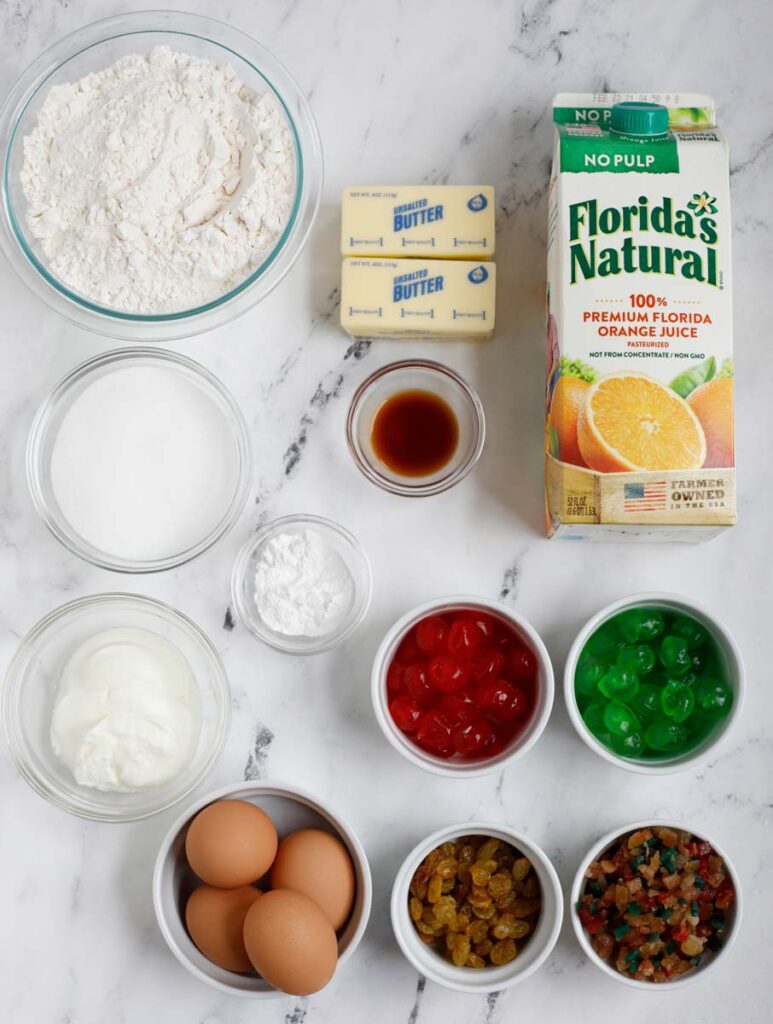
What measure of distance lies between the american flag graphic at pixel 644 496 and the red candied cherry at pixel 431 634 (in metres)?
0.34

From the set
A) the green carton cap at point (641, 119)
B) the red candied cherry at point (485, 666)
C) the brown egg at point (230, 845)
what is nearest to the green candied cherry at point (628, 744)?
the red candied cherry at point (485, 666)

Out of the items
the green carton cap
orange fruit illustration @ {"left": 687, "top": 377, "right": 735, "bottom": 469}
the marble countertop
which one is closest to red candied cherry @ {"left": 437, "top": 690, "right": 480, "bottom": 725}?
the marble countertop

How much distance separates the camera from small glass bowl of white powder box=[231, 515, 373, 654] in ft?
4.53

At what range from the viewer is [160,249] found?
1.33 m

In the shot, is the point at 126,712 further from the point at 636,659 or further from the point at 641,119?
the point at 641,119

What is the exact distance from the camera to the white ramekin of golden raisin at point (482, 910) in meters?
1.32

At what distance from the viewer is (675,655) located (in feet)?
4.45

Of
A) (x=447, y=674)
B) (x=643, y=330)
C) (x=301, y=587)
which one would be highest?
(x=643, y=330)

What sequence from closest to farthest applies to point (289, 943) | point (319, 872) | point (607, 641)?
point (289, 943), point (319, 872), point (607, 641)

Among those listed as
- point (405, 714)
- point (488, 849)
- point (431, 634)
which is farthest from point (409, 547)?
point (488, 849)

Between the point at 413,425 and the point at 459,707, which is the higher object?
the point at 413,425

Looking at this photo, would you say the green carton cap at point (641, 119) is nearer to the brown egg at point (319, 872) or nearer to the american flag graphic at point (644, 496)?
the american flag graphic at point (644, 496)

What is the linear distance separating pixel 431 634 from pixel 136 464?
1.77 ft

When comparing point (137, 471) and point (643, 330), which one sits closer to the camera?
point (643, 330)
